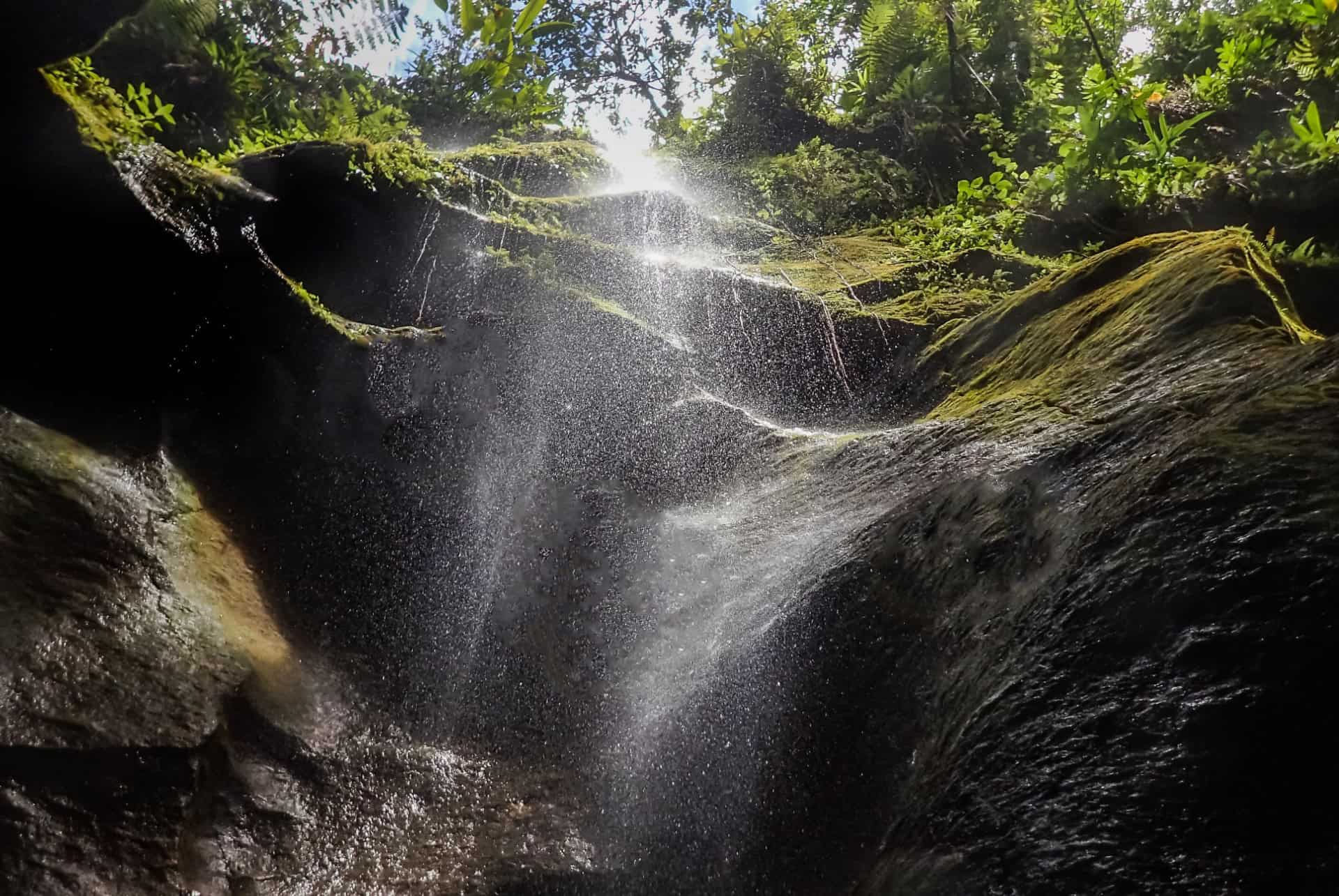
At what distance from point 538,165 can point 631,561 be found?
241 inches

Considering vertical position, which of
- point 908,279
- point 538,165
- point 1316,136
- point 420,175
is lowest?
point 1316,136

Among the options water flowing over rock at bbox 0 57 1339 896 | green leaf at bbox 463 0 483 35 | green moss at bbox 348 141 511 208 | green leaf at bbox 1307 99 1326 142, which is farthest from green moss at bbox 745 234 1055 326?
green leaf at bbox 463 0 483 35

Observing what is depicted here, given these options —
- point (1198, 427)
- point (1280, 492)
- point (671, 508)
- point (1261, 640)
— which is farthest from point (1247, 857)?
point (671, 508)

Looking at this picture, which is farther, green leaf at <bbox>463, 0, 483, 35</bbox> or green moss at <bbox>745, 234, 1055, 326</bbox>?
green leaf at <bbox>463, 0, 483, 35</bbox>

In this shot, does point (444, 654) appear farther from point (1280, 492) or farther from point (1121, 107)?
point (1121, 107)

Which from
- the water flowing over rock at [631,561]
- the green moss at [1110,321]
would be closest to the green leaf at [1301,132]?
the green moss at [1110,321]

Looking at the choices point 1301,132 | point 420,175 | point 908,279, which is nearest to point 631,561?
point 908,279

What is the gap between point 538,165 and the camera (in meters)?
9.27

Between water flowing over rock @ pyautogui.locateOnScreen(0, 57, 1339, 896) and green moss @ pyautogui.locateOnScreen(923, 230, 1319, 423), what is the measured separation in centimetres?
3

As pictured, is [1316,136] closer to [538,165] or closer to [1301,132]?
[1301,132]

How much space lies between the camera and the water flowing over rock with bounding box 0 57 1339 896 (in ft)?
6.89

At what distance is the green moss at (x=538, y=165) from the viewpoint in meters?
8.68

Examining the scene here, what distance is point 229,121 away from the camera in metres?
7.85

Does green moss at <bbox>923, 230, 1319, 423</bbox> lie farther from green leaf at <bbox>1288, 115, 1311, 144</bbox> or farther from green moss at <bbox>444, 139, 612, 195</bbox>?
green moss at <bbox>444, 139, 612, 195</bbox>
